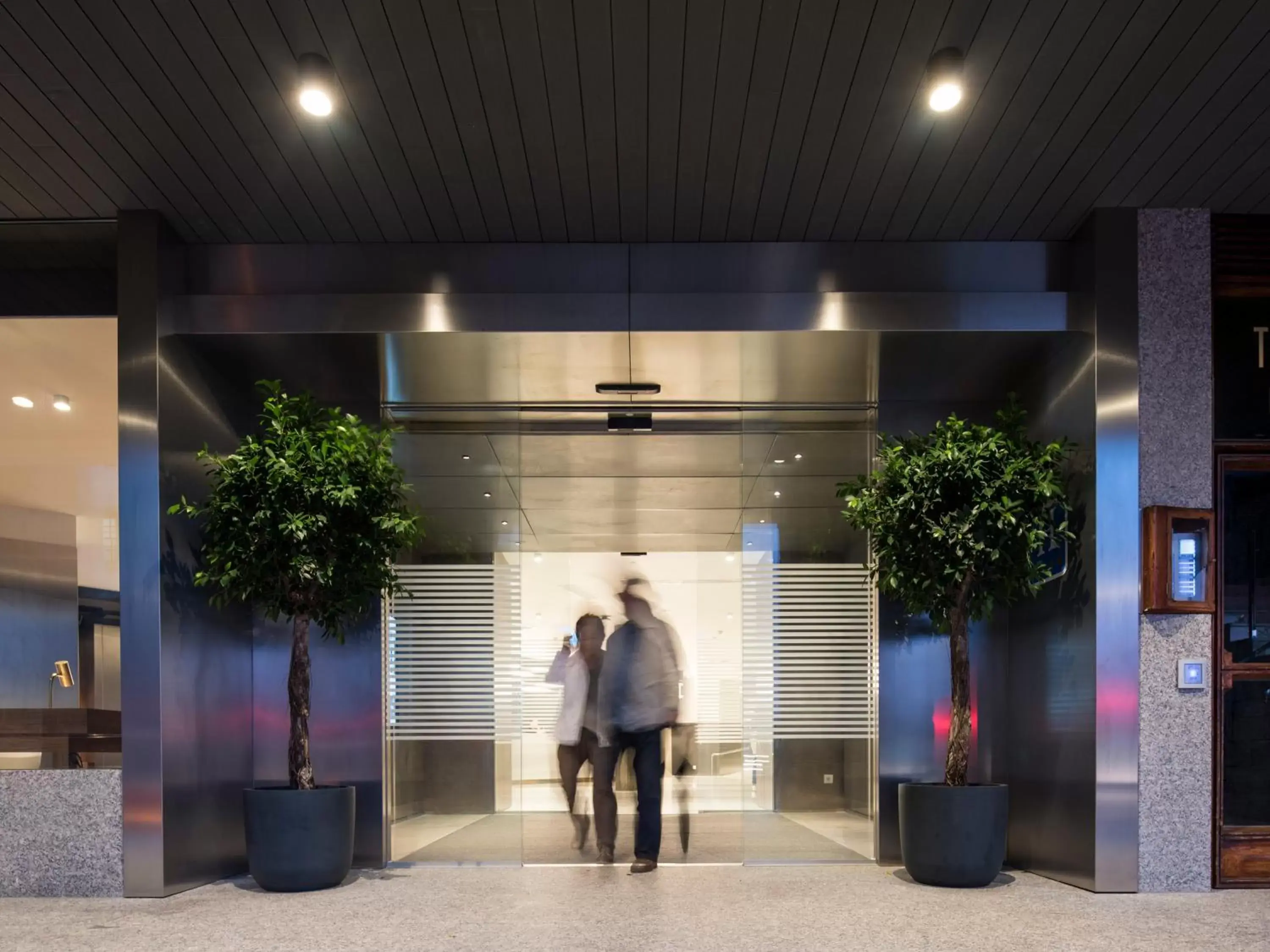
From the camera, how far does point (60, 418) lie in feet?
18.7

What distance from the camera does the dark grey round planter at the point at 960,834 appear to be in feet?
18.1

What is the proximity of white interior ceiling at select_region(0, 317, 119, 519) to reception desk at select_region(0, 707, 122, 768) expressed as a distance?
0.89 metres

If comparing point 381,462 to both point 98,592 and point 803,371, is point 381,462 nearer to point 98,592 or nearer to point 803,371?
point 98,592

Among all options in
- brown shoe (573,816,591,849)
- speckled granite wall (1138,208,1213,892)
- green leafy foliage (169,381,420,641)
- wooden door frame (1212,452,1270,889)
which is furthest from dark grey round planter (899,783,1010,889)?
green leafy foliage (169,381,420,641)

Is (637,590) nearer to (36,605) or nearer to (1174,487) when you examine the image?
(1174,487)

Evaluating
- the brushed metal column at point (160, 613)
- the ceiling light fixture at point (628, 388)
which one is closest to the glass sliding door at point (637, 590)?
the ceiling light fixture at point (628, 388)

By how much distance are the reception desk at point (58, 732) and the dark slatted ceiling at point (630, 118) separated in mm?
2224

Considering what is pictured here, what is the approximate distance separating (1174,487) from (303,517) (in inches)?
153

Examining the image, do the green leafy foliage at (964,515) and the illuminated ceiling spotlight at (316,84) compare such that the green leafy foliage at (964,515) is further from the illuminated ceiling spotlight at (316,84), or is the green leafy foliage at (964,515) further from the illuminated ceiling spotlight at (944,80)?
the illuminated ceiling spotlight at (316,84)

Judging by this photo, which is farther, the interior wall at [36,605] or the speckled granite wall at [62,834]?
the interior wall at [36,605]

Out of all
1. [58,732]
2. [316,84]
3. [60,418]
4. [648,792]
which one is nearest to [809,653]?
[648,792]

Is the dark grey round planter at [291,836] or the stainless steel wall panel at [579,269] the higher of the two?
the stainless steel wall panel at [579,269]

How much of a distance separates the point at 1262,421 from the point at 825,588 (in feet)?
7.35

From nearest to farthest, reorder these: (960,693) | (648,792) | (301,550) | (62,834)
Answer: (62,834) < (301,550) < (960,693) < (648,792)
